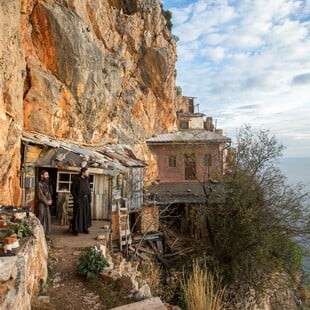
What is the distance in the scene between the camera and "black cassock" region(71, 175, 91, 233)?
9523 millimetres

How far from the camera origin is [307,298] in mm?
17375

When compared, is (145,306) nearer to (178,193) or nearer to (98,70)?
(178,193)

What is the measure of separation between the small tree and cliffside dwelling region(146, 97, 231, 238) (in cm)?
250

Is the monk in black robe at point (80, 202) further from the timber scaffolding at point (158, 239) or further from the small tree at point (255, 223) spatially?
the small tree at point (255, 223)

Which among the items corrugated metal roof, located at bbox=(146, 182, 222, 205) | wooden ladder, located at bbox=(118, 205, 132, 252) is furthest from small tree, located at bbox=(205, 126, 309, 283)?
wooden ladder, located at bbox=(118, 205, 132, 252)

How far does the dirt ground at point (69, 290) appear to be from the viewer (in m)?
5.35

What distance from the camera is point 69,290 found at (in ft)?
19.4

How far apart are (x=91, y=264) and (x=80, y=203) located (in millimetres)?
3342

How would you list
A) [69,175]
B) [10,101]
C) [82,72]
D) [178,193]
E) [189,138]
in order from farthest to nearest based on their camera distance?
1. [189,138]
2. [178,193]
3. [82,72]
4. [69,175]
5. [10,101]

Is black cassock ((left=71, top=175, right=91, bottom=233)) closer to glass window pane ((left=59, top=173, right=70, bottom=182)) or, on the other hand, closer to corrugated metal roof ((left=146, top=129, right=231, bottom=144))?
glass window pane ((left=59, top=173, right=70, bottom=182))

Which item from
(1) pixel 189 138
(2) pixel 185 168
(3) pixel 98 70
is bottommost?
(2) pixel 185 168

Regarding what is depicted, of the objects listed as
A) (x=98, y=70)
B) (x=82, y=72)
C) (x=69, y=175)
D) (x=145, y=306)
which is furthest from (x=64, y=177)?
(x=145, y=306)

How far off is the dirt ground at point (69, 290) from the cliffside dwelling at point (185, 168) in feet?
32.6

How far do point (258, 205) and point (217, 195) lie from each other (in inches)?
78.5
